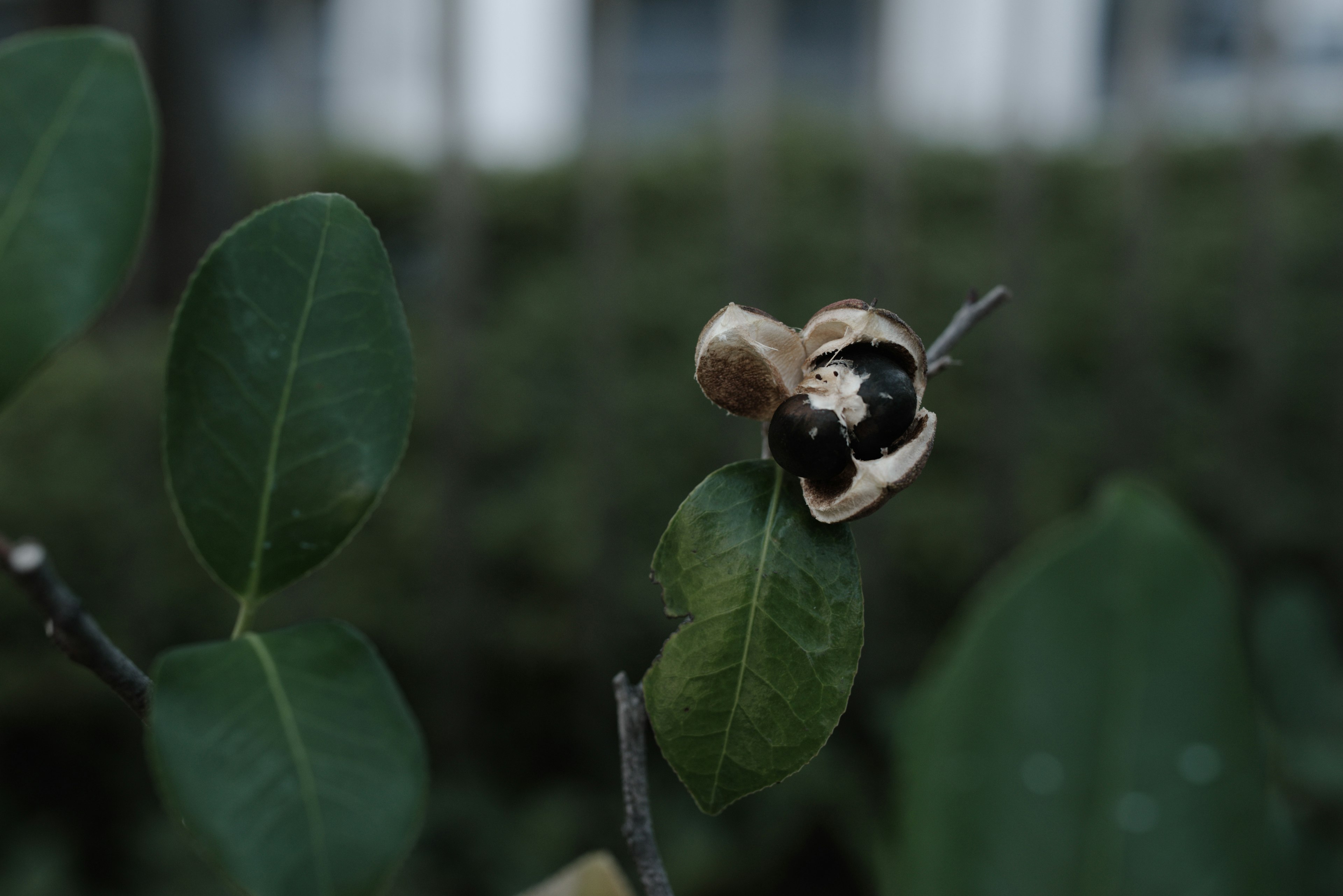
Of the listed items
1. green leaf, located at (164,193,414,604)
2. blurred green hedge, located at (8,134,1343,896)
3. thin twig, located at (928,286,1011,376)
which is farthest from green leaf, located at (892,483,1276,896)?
blurred green hedge, located at (8,134,1343,896)

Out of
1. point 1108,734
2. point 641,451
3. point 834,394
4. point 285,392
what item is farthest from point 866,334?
point 641,451

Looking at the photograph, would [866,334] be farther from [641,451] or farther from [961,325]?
[641,451]

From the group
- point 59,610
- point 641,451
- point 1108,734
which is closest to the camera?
point 59,610

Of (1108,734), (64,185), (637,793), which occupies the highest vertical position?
(64,185)

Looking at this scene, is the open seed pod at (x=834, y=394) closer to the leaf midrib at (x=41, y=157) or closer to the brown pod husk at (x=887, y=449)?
the brown pod husk at (x=887, y=449)

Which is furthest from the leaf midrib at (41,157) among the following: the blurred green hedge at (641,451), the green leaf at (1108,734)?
the blurred green hedge at (641,451)

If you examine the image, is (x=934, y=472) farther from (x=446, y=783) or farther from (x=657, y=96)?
(x=657, y=96)

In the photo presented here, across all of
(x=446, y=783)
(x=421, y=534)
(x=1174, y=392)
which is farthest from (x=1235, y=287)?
(x=446, y=783)

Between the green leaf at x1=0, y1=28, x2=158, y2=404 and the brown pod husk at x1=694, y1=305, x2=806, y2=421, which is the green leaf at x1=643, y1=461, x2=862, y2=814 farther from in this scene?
the green leaf at x1=0, y1=28, x2=158, y2=404
